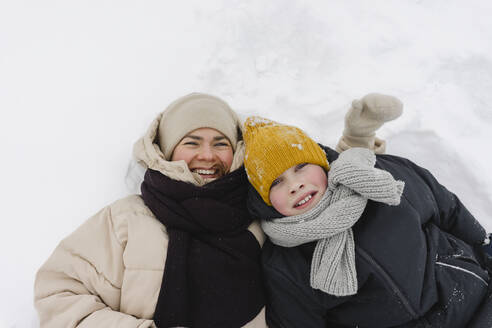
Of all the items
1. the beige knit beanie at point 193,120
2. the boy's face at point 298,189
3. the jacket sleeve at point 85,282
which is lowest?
the jacket sleeve at point 85,282

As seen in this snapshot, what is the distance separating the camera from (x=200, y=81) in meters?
2.35

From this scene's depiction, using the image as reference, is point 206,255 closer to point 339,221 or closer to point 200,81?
point 339,221

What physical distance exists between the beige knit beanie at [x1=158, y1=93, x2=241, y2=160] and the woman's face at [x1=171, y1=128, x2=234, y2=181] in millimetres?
32

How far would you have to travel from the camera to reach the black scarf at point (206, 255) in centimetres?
131

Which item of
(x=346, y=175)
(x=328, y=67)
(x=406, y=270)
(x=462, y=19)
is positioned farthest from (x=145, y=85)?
(x=462, y=19)

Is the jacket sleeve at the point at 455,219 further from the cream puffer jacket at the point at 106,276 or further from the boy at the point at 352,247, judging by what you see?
the cream puffer jacket at the point at 106,276

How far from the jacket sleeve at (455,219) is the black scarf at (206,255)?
99 cm

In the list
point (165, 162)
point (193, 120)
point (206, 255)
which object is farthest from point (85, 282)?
point (193, 120)

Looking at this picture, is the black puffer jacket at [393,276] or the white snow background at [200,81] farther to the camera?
the white snow background at [200,81]

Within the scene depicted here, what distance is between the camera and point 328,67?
238 cm

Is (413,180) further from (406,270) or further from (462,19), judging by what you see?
(462,19)

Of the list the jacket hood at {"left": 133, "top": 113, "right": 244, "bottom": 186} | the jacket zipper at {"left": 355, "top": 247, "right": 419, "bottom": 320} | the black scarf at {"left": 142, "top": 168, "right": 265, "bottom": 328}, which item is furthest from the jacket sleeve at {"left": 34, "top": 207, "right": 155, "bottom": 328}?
the jacket zipper at {"left": 355, "top": 247, "right": 419, "bottom": 320}

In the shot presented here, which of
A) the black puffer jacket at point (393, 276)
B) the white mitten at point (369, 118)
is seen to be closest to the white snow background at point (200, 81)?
the white mitten at point (369, 118)

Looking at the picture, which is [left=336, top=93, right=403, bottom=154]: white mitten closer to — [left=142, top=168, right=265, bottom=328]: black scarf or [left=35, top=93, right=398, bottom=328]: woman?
[left=35, top=93, right=398, bottom=328]: woman
